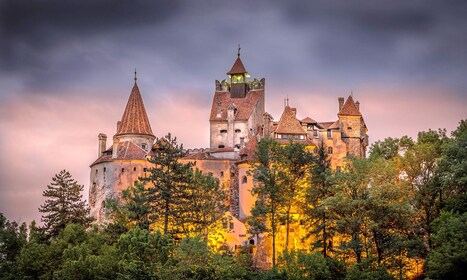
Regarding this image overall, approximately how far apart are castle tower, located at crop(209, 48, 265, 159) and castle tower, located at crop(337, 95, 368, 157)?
10.1 m

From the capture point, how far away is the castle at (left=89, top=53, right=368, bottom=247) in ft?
286

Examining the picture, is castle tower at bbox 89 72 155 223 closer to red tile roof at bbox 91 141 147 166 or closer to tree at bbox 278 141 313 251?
red tile roof at bbox 91 141 147 166

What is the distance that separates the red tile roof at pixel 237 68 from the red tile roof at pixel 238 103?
2966mm

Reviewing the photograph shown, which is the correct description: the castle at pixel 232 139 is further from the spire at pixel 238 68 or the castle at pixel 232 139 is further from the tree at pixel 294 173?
the tree at pixel 294 173

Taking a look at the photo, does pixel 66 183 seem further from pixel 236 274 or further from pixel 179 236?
pixel 236 274

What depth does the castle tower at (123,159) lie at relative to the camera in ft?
292

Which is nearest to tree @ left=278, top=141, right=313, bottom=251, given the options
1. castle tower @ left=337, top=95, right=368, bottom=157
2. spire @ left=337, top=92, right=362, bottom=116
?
castle tower @ left=337, top=95, right=368, bottom=157

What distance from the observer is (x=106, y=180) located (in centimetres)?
8981

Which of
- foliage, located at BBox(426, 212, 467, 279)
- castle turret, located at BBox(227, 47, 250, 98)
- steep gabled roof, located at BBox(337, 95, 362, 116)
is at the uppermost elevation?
castle turret, located at BBox(227, 47, 250, 98)

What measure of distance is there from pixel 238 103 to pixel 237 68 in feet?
20.0

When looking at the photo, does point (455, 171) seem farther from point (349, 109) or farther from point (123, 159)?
point (123, 159)

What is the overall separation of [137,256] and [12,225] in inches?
760

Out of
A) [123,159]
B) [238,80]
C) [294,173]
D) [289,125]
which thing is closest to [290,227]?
[294,173]

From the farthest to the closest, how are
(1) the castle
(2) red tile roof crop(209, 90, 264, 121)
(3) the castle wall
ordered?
(2) red tile roof crop(209, 90, 264, 121)
(3) the castle wall
(1) the castle
